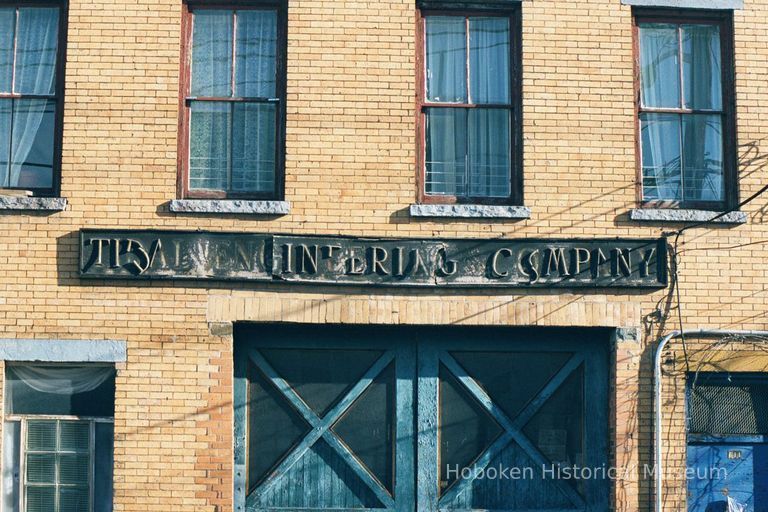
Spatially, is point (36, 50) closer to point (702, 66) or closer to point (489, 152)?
point (489, 152)

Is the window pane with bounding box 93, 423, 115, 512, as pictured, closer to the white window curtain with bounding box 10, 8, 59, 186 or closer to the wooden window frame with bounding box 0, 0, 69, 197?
the wooden window frame with bounding box 0, 0, 69, 197

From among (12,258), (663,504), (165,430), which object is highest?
(12,258)

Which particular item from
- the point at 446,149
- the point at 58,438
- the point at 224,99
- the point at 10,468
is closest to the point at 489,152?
the point at 446,149

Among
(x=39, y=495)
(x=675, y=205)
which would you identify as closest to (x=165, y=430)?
(x=39, y=495)

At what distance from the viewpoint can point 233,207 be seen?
Answer: 38.0 ft

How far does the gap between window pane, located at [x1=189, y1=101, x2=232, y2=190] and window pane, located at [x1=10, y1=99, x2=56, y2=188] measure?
1511 mm

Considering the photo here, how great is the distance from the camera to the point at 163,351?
11.5 meters

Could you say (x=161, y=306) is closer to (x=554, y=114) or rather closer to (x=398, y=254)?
(x=398, y=254)

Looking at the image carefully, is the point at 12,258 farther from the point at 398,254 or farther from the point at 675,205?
the point at 675,205

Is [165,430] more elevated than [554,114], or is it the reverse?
[554,114]

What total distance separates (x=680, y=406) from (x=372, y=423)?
3221mm

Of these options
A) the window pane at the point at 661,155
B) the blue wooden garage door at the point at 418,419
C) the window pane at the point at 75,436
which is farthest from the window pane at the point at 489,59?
the window pane at the point at 75,436

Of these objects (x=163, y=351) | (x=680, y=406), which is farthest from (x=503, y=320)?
(x=163, y=351)

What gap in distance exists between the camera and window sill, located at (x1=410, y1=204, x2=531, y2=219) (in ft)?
38.3
